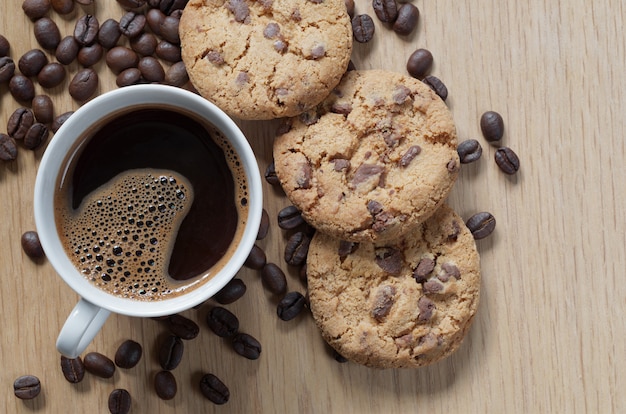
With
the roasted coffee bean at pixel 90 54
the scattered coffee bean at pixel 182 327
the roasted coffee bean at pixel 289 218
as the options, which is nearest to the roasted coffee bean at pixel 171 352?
the scattered coffee bean at pixel 182 327

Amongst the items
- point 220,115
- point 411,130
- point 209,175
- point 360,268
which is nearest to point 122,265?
point 209,175

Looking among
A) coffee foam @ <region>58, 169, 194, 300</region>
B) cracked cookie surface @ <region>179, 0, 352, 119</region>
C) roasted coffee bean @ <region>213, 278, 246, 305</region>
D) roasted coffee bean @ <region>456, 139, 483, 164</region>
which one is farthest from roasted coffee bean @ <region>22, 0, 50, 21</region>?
roasted coffee bean @ <region>456, 139, 483, 164</region>

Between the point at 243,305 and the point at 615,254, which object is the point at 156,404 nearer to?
the point at 243,305

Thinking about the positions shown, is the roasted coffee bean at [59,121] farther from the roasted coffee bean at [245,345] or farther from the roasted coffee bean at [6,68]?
the roasted coffee bean at [245,345]

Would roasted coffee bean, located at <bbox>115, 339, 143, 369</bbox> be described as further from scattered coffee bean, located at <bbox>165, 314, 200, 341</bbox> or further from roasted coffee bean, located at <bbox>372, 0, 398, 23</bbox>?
roasted coffee bean, located at <bbox>372, 0, 398, 23</bbox>

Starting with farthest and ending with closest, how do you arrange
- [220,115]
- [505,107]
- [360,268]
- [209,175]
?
[505,107], [360,268], [209,175], [220,115]
